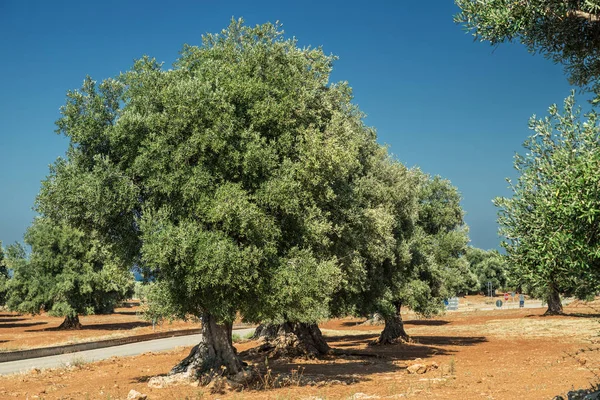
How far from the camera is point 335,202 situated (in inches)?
967

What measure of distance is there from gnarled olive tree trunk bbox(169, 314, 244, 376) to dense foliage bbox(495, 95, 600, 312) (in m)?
12.0

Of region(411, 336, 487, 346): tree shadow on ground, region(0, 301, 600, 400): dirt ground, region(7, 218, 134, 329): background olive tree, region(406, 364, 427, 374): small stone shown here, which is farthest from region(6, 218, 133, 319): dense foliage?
region(406, 364, 427, 374): small stone

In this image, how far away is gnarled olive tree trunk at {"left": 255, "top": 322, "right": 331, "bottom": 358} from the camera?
31609 mm

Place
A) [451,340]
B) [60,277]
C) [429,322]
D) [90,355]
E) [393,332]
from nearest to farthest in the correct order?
[90,355]
[393,332]
[451,340]
[60,277]
[429,322]

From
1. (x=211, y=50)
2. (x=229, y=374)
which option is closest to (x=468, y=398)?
(x=229, y=374)

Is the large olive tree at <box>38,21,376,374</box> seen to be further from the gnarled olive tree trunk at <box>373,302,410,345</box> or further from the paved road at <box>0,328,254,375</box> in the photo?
the gnarled olive tree trunk at <box>373,302,410,345</box>

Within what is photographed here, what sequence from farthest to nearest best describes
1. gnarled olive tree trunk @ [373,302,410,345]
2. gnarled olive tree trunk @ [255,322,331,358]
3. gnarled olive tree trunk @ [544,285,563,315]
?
1. gnarled olive tree trunk @ [544,285,563,315]
2. gnarled olive tree trunk @ [373,302,410,345]
3. gnarled olive tree trunk @ [255,322,331,358]

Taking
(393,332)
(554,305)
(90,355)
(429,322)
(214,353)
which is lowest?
(90,355)

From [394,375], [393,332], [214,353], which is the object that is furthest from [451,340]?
[214,353]

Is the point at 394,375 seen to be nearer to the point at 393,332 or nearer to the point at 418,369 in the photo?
the point at 418,369

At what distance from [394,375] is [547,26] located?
15.9m

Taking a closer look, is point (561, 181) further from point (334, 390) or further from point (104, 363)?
point (104, 363)

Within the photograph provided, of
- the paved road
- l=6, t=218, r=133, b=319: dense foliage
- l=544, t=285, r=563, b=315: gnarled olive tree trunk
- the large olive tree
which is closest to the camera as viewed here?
the large olive tree

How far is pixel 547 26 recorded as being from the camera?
13.4 meters
